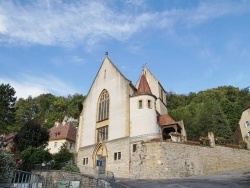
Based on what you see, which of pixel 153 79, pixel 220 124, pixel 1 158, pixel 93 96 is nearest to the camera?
pixel 1 158

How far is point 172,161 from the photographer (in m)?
24.5

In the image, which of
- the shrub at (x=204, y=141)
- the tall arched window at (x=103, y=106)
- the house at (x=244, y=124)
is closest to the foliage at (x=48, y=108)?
the tall arched window at (x=103, y=106)

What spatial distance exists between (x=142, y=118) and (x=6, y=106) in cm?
2434

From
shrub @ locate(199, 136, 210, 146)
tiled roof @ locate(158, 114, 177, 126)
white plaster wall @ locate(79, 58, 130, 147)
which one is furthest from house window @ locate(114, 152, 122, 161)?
shrub @ locate(199, 136, 210, 146)

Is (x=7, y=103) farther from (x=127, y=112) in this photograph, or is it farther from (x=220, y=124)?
(x=220, y=124)

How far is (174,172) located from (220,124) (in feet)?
74.4

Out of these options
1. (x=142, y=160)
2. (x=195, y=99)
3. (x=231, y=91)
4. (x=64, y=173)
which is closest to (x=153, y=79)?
(x=142, y=160)

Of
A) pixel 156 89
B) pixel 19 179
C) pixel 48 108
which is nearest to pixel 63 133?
pixel 156 89

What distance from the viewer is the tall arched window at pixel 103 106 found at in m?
33.1

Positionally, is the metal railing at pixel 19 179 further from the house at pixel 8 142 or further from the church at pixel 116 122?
the church at pixel 116 122

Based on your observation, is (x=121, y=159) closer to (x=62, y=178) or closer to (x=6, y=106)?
(x=62, y=178)

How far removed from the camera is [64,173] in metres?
18.7

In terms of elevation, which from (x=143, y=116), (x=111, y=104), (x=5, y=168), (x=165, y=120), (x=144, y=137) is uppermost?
(x=111, y=104)

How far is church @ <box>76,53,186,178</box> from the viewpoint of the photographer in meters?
27.9
